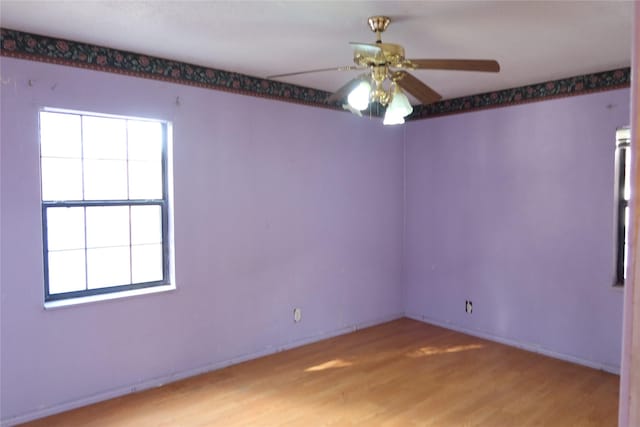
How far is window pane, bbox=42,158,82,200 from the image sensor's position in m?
3.08

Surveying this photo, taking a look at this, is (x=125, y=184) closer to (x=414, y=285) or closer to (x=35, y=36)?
(x=35, y=36)

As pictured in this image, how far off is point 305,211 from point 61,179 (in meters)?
2.13

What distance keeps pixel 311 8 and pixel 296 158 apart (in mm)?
1975

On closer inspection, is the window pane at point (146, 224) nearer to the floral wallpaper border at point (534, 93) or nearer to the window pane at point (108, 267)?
the window pane at point (108, 267)

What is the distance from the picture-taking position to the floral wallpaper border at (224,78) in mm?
2936

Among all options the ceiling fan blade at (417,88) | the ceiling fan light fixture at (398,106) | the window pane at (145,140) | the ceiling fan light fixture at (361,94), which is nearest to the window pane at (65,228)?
the window pane at (145,140)

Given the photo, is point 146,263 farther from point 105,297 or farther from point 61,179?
point 61,179

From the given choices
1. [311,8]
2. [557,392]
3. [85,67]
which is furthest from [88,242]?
[557,392]

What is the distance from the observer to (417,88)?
266 cm

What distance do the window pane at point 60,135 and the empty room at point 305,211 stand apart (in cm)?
1

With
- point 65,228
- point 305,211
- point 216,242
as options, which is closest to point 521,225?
point 305,211

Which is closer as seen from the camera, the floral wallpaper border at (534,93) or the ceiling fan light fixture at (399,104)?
the ceiling fan light fixture at (399,104)

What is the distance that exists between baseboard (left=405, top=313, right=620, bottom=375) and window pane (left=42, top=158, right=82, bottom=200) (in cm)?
386

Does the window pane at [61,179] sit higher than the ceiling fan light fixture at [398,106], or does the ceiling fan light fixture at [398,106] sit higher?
the ceiling fan light fixture at [398,106]
